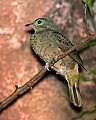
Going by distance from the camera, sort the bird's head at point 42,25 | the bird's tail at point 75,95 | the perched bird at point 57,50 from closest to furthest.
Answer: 1. the bird's tail at point 75,95
2. the perched bird at point 57,50
3. the bird's head at point 42,25

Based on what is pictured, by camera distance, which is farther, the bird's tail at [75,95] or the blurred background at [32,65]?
the blurred background at [32,65]

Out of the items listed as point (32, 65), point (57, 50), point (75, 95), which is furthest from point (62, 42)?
point (75, 95)

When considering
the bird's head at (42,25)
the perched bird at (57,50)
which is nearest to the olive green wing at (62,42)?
the perched bird at (57,50)

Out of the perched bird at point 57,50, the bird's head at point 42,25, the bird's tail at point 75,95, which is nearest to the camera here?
the bird's tail at point 75,95

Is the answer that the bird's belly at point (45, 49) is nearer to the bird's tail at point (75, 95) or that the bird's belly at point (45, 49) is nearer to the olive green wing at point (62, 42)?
the olive green wing at point (62, 42)

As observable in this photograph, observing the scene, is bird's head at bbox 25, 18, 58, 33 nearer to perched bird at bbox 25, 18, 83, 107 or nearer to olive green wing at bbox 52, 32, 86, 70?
perched bird at bbox 25, 18, 83, 107

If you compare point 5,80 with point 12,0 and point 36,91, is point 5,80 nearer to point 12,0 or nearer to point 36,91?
point 36,91

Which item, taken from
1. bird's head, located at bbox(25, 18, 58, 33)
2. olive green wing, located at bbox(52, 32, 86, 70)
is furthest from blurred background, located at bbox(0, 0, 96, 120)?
olive green wing, located at bbox(52, 32, 86, 70)
